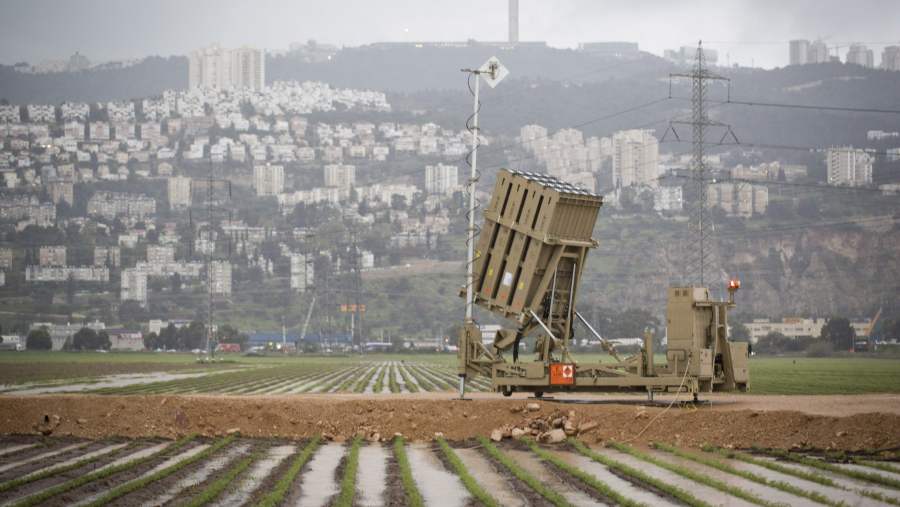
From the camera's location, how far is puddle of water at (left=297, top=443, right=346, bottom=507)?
19656 mm

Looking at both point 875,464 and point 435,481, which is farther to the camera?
point 875,464

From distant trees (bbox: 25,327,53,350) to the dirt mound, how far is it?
11748cm

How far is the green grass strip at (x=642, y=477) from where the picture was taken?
Answer: 63.2ft

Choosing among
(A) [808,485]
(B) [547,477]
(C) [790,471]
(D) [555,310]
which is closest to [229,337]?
(D) [555,310]

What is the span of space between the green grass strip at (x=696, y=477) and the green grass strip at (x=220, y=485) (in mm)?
7589

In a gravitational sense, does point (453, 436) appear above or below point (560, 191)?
below

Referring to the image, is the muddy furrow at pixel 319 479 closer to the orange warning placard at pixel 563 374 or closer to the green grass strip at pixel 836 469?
the orange warning placard at pixel 563 374

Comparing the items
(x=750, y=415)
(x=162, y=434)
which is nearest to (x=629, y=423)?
(x=750, y=415)

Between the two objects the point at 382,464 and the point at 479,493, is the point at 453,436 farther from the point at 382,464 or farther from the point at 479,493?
the point at 479,493

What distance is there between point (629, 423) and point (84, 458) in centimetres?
1175

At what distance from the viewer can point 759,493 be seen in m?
19.9

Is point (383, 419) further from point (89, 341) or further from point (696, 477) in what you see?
point (89, 341)

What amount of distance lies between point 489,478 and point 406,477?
4.76 feet

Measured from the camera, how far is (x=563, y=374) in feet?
102
